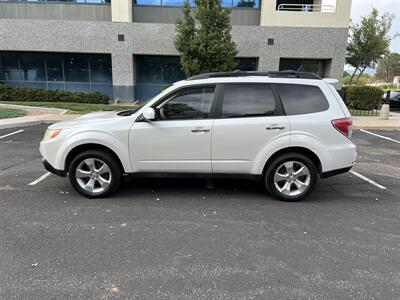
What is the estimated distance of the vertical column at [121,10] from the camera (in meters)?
18.6

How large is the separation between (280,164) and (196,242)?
6.12ft

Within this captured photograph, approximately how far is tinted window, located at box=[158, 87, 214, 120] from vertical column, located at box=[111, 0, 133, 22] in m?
15.7

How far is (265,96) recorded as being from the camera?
194 inches

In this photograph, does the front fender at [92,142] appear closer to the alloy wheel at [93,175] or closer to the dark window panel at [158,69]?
the alloy wheel at [93,175]

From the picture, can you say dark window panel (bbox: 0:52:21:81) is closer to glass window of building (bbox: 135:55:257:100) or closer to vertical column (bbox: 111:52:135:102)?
vertical column (bbox: 111:52:135:102)

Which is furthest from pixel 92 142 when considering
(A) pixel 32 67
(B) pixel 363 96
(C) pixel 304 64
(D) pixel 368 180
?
(A) pixel 32 67

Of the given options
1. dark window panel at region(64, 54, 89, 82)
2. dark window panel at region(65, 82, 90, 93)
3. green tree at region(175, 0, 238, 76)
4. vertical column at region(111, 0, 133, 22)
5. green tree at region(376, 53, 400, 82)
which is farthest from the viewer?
green tree at region(376, 53, 400, 82)

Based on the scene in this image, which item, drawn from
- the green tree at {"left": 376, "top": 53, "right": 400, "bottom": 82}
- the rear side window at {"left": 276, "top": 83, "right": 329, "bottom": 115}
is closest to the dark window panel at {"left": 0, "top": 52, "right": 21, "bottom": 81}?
the rear side window at {"left": 276, "top": 83, "right": 329, "bottom": 115}

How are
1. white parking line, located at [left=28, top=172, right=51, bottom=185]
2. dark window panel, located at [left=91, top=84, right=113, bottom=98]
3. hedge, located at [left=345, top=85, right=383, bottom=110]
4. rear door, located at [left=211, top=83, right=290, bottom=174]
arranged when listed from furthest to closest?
dark window panel, located at [left=91, top=84, right=113, bottom=98]
hedge, located at [left=345, top=85, right=383, bottom=110]
white parking line, located at [left=28, top=172, right=51, bottom=185]
rear door, located at [left=211, top=83, right=290, bottom=174]

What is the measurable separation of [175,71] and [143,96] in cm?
253

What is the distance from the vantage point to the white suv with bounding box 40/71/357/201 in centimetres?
483

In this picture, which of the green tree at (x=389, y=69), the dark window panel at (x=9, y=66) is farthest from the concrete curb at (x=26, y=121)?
the green tree at (x=389, y=69)

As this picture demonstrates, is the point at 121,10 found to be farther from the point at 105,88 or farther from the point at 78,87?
the point at 78,87

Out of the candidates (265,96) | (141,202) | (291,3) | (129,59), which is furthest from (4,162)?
(291,3)
